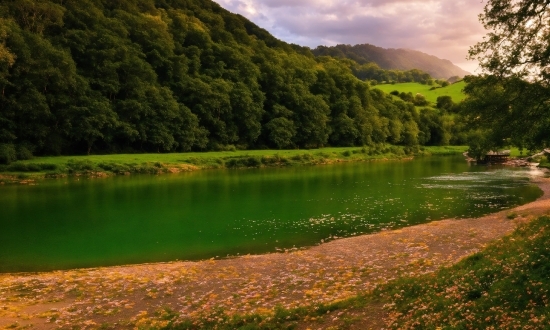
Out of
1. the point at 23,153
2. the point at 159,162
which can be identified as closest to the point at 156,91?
the point at 159,162

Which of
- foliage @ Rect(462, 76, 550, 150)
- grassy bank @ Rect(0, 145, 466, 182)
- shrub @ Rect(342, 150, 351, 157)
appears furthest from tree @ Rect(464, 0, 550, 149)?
shrub @ Rect(342, 150, 351, 157)

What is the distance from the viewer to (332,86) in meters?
132

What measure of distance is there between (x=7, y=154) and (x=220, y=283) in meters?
53.8

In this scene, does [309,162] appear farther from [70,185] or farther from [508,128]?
[508,128]

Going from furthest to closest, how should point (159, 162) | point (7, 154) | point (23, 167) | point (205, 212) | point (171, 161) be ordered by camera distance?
point (171, 161)
point (159, 162)
point (23, 167)
point (7, 154)
point (205, 212)

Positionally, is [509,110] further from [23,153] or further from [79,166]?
[23,153]

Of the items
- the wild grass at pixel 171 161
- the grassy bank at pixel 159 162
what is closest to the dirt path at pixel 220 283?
the grassy bank at pixel 159 162

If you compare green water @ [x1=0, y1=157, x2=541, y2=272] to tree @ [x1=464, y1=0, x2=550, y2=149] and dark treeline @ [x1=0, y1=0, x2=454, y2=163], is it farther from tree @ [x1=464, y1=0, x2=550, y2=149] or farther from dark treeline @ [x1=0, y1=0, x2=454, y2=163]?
dark treeline @ [x1=0, y1=0, x2=454, y2=163]

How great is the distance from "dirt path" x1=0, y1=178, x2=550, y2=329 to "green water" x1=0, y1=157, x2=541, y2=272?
3.32m

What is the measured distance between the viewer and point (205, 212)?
34.8 m

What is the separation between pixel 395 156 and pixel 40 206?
9412cm

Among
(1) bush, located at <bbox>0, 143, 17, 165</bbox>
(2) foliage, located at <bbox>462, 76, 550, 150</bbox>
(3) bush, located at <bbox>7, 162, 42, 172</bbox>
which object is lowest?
(3) bush, located at <bbox>7, 162, 42, 172</bbox>

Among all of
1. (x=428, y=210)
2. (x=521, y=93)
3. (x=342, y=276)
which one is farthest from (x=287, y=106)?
(x=342, y=276)

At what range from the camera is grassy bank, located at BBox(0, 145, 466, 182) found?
191 ft
